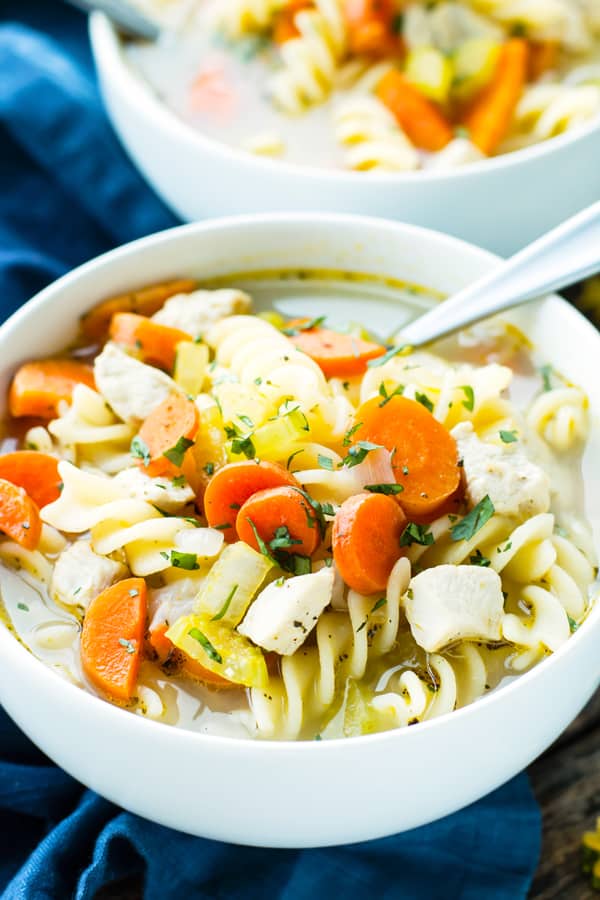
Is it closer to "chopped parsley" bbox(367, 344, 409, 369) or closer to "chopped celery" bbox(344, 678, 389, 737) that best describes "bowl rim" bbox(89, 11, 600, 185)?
"chopped parsley" bbox(367, 344, 409, 369)

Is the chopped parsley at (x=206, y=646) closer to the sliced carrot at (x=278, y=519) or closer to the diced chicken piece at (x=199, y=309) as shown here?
the sliced carrot at (x=278, y=519)

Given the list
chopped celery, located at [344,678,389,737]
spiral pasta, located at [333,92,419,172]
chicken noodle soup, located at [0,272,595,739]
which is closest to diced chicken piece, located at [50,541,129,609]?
chicken noodle soup, located at [0,272,595,739]

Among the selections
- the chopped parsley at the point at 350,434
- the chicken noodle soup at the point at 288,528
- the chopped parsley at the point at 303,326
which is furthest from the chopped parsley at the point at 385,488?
the chopped parsley at the point at 303,326

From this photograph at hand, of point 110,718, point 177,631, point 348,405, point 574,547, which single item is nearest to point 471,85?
point 348,405

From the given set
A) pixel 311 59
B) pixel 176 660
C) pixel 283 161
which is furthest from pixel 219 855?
pixel 311 59

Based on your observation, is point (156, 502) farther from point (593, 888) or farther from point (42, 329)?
point (593, 888)

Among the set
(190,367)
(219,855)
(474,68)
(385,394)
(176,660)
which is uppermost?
(474,68)

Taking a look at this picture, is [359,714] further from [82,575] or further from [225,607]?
[82,575]
